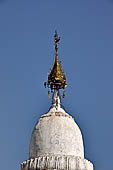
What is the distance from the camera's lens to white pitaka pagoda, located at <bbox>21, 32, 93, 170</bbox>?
1942 centimetres

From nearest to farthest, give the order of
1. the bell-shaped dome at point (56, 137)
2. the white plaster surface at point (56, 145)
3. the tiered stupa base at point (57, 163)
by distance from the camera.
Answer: the tiered stupa base at point (57, 163) < the white plaster surface at point (56, 145) < the bell-shaped dome at point (56, 137)

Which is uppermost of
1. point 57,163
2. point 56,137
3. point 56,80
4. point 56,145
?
point 56,80

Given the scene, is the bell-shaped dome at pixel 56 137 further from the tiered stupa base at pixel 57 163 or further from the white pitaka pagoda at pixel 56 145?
the tiered stupa base at pixel 57 163

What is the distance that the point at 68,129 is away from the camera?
20.3 meters

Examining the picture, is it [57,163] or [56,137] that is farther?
[56,137]

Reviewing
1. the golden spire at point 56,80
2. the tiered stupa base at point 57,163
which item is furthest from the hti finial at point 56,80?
the tiered stupa base at point 57,163

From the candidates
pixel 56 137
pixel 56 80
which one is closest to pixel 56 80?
pixel 56 80

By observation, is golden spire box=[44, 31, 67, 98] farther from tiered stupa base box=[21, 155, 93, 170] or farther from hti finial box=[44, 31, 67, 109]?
tiered stupa base box=[21, 155, 93, 170]

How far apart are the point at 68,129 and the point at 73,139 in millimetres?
437

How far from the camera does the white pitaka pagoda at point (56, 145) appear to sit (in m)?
19.4

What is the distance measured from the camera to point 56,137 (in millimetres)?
20000

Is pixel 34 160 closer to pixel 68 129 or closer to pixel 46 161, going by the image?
pixel 46 161

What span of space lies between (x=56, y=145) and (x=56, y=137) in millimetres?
321

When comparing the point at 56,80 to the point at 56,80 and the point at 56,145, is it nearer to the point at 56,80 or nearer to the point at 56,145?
the point at 56,80
